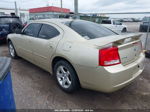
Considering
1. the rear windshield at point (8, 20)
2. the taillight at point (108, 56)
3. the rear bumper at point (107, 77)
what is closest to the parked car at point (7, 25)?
the rear windshield at point (8, 20)

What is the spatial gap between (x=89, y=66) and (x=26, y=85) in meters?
1.77

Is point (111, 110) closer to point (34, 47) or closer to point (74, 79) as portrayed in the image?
point (74, 79)

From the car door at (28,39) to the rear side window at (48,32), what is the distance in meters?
0.22

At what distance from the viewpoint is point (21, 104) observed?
237 centimetres

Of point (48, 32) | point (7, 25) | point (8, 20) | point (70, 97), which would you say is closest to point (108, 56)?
point (70, 97)

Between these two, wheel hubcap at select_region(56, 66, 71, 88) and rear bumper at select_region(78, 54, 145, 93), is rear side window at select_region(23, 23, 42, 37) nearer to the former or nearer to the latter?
wheel hubcap at select_region(56, 66, 71, 88)

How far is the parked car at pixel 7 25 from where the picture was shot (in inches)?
268

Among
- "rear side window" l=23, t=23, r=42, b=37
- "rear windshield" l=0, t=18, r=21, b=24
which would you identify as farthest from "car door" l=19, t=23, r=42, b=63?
"rear windshield" l=0, t=18, r=21, b=24

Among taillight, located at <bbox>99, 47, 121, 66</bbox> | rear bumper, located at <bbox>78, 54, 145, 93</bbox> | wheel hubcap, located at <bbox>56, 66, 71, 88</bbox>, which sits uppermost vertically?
taillight, located at <bbox>99, 47, 121, 66</bbox>

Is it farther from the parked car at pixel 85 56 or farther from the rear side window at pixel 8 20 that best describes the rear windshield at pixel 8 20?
the parked car at pixel 85 56

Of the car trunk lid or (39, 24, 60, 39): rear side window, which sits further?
(39, 24, 60, 39): rear side window

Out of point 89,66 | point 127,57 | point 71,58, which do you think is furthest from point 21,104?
point 127,57

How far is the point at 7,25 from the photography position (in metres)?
7.08

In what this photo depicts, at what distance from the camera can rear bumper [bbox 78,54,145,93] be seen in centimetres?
198
